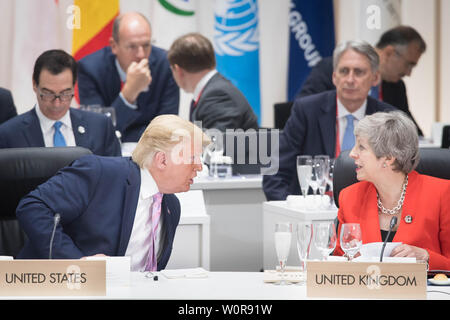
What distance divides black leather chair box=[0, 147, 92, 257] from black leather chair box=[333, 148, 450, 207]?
91 centimetres

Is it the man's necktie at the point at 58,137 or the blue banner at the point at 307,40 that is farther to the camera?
the blue banner at the point at 307,40

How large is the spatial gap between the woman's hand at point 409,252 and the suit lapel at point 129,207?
839mm

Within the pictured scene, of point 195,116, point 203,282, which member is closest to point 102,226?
point 203,282

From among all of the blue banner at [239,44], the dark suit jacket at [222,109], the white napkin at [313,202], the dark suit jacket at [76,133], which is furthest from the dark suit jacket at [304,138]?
the blue banner at [239,44]

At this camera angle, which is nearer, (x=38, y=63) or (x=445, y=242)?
(x=445, y=242)

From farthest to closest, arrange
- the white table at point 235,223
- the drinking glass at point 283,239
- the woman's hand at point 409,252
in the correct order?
the white table at point 235,223
the woman's hand at point 409,252
the drinking glass at point 283,239

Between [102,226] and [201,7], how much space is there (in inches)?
173

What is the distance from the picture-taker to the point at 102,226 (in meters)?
2.36

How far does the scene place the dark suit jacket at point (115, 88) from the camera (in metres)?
4.84

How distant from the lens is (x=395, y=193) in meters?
2.49

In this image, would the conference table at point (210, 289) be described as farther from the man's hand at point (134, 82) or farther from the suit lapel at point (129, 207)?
the man's hand at point (134, 82)

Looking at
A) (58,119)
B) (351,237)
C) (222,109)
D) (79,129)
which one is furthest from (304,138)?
(351,237)

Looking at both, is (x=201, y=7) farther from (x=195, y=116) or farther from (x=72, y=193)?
(x=72, y=193)

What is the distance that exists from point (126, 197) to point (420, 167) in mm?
1059
